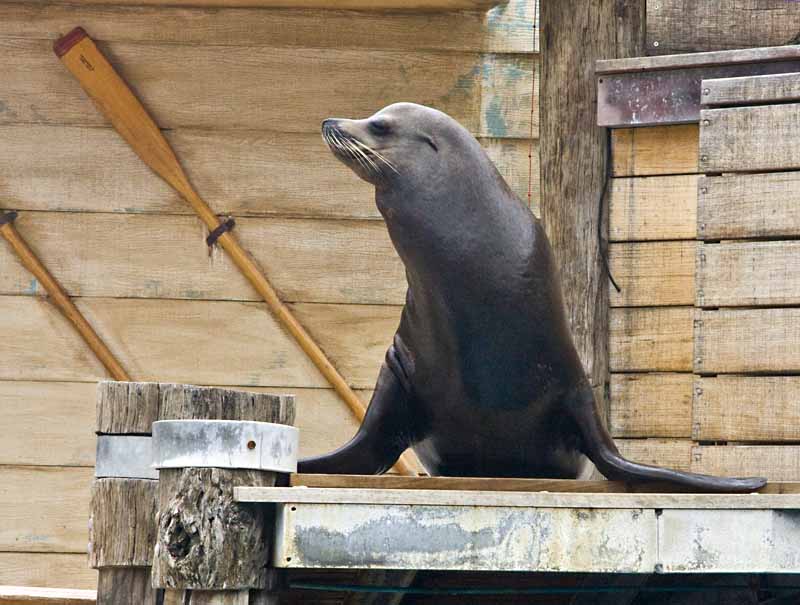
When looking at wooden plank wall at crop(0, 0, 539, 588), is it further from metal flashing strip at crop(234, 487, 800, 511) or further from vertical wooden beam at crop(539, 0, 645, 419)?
metal flashing strip at crop(234, 487, 800, 511)

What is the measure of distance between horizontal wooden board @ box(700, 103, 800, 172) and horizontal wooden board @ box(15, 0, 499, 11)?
62.8 inches

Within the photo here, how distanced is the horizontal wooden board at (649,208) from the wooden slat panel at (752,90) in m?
0.48

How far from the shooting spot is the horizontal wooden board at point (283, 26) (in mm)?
5953

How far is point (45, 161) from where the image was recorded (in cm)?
600

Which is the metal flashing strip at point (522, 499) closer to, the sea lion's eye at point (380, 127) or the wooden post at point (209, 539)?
the wooden post at point (209, 539)

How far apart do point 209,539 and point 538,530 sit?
615 mm

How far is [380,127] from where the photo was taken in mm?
3391

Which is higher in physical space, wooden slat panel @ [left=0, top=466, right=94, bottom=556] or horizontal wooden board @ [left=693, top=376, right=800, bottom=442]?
horizontal wooden board @ [left=693, top=376, right=800, bottom=442]

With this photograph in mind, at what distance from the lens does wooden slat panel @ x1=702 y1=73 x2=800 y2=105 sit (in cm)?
442

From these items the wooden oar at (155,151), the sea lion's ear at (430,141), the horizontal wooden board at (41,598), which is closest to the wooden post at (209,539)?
the sea lion's ear at (430,141)

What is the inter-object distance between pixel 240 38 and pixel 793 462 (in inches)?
113

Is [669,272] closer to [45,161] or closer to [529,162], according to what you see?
[529,162]

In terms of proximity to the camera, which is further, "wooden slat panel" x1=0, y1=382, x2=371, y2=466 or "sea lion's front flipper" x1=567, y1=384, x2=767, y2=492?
"wooden slat panel" x1=0, y1=382, x2=371, y2=466

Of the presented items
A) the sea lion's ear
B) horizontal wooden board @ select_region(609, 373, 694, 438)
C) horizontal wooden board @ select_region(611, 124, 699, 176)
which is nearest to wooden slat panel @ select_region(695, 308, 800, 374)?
horizontal wooden board @ select_region(609, 373, 694, 438)
